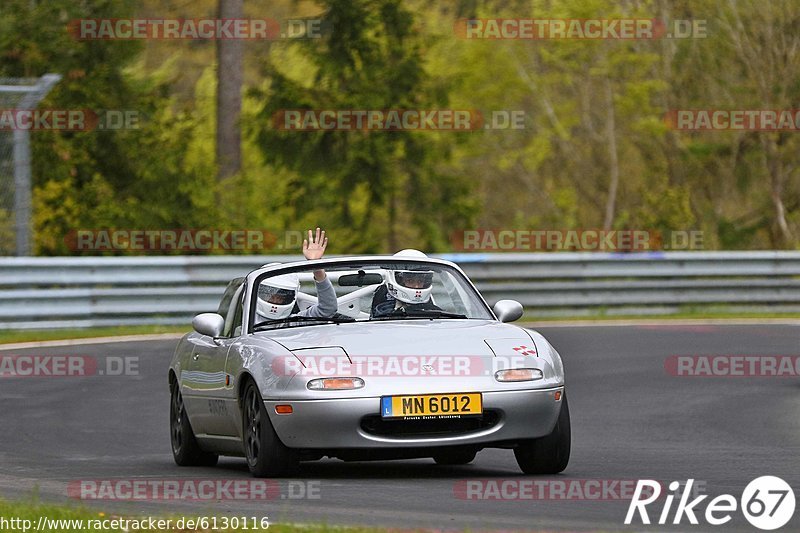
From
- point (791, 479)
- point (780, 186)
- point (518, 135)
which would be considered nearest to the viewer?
point (791, 479)

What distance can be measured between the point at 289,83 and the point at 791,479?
2503cm

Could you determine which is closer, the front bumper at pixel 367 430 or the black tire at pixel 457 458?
the front bumper at pixel 367 430

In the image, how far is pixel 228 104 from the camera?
33219 mm

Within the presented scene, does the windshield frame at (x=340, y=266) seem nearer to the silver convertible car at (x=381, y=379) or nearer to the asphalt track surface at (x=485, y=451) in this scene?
the silver convertible car at (x=381, y=379)

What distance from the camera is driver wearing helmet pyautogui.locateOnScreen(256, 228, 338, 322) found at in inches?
393

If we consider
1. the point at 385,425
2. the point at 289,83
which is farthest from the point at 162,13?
the point at 385,425

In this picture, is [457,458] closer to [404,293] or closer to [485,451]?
[404,293]

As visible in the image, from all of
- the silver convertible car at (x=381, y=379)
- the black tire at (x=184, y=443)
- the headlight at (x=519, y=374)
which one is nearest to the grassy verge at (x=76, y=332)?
the black tire at (x=184, y=443)

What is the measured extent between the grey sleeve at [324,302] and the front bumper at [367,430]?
1.20 metres

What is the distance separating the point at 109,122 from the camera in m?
30.7

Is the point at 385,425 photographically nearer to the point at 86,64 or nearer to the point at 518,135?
the point at 86,64

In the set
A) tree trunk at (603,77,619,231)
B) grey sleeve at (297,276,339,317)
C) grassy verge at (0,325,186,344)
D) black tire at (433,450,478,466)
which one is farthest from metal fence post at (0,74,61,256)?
tree trunk at (603,77,619,231)

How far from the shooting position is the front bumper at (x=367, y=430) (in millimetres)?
8734

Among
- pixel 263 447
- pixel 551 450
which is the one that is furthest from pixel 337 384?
pixel 551 450
